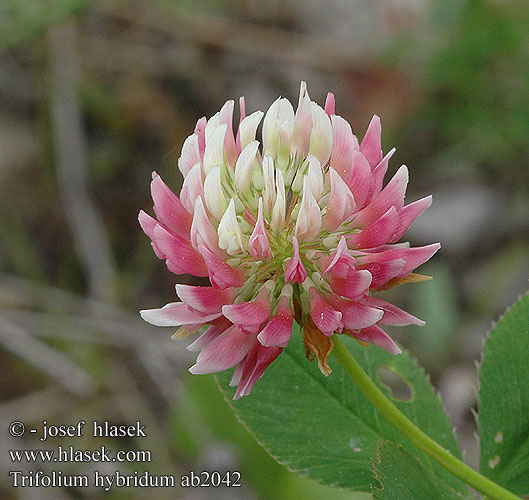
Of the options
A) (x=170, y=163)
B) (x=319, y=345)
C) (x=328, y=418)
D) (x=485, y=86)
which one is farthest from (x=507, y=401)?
(x=485, y=86)

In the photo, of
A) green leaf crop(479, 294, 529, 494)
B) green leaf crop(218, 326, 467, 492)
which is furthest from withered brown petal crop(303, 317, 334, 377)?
green leaf crop(479, 294, 529, 494)

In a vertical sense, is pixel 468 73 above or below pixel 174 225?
above

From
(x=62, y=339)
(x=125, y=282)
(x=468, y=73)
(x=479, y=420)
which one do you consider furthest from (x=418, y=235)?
(x=479, y=420)

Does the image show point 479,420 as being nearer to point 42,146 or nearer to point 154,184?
point 154,184

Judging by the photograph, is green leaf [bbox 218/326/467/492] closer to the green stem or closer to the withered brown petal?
the withered brown petal

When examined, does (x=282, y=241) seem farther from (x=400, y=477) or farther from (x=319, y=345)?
(x=400, y=477)

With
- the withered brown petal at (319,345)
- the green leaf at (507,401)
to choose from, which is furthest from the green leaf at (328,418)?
the withered brown petal at (319,345)
